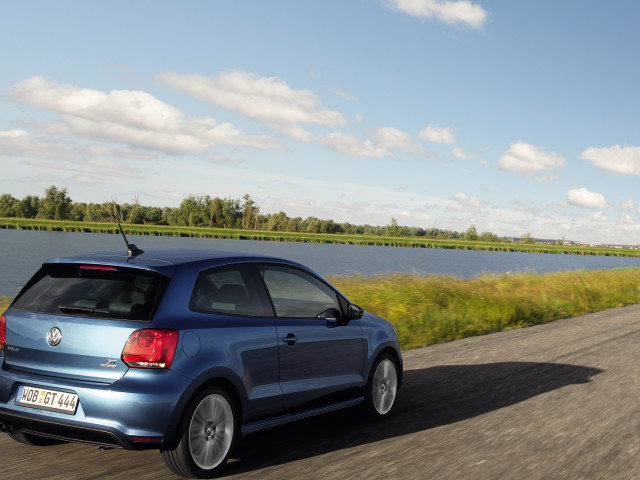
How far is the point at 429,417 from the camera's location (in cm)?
643

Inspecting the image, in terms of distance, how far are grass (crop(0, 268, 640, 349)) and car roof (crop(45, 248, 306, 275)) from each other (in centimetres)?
669

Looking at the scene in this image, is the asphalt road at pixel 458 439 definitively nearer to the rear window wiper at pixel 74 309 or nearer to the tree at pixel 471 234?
the rear window wiper at pixel 74 309

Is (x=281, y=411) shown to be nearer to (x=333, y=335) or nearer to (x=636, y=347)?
(x=333, y=335)

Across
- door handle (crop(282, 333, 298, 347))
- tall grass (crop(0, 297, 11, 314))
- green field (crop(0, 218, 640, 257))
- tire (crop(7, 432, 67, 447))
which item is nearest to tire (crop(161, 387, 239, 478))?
door handle (crop(282, 333, 298, 347))

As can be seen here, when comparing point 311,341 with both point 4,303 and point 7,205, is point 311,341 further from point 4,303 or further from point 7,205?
point 7,205

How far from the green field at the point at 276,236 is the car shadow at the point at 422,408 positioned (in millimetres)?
74438

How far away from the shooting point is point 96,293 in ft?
14.4

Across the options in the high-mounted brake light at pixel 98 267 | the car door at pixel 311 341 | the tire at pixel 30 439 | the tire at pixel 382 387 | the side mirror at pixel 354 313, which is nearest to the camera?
the high-mounted brake light at pixel 98 267

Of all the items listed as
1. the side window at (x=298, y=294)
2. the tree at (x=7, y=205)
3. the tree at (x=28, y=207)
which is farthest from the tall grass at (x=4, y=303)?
the tree at (x=7, y=205)

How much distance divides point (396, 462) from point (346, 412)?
5.69ft

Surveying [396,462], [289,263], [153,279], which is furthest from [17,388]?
[396,462]

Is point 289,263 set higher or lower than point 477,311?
higher

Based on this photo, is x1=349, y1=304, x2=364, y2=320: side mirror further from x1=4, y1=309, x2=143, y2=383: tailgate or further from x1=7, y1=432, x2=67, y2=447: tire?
x1=7, y1=432, x2=67, y2=447: tire

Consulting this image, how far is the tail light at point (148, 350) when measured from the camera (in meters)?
4.08
